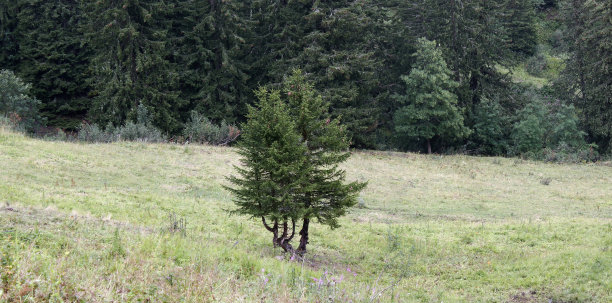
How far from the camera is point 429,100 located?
108 ft

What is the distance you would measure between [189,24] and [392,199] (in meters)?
20.9

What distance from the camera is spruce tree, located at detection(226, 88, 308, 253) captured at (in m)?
9.98

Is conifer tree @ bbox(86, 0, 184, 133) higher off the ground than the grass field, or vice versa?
conifer tree @ bbox(86, 0, 184, 133)

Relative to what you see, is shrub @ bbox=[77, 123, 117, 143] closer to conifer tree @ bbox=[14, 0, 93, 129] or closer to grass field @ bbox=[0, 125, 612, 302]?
→ grass field @ bbox=[0, 125, 612, 302]

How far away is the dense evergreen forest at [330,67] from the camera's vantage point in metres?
30.6

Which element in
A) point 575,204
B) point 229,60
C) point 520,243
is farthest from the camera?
point 229,60

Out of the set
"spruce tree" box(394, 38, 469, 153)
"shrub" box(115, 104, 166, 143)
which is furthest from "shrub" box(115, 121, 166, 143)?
"spruce tree" box(394, 38, 469, 153)

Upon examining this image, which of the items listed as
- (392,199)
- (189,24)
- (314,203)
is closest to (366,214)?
(392,199)

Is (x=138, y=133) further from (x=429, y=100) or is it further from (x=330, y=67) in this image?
(x=429, y=100)

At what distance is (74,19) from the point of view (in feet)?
122

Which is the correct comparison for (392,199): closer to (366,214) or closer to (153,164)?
(366,214)

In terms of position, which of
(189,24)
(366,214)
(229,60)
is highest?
(189,24)

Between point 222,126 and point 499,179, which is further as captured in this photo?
point 222,126

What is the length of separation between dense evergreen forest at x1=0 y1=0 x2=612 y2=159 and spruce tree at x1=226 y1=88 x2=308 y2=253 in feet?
65.2
